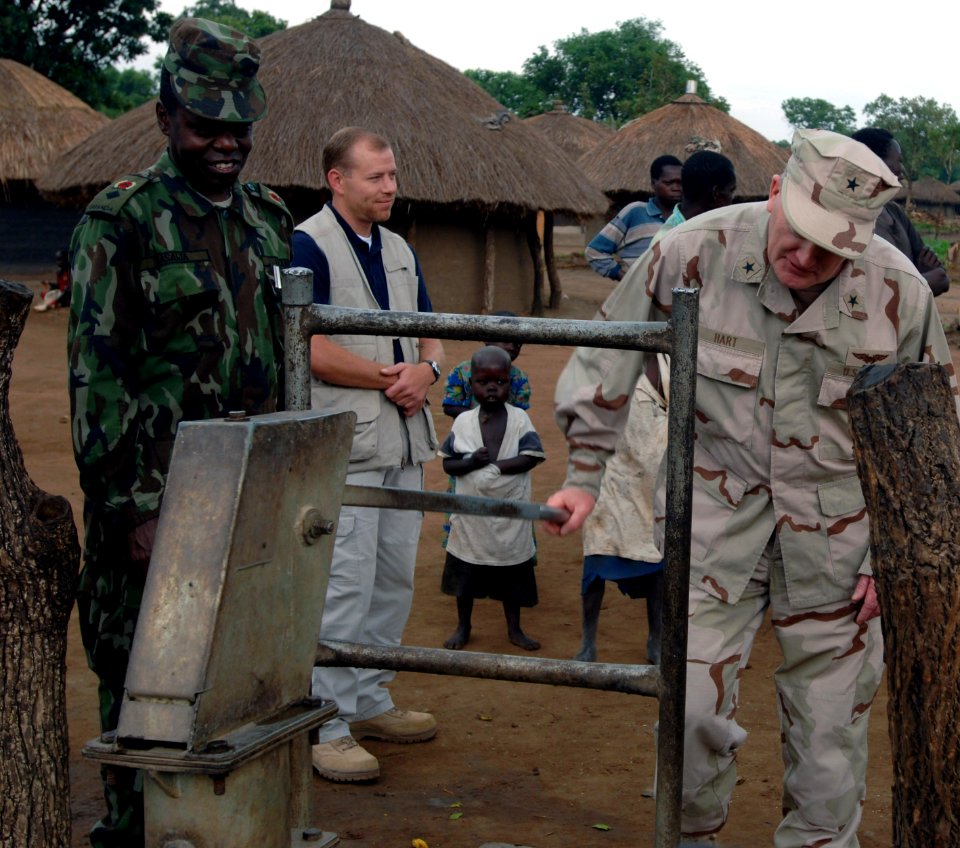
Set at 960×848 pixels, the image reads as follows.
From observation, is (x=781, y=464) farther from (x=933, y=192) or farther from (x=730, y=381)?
(x=933, y=192)

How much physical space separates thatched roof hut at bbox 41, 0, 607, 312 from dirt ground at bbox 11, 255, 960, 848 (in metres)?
9.31

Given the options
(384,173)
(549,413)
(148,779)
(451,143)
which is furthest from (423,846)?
(451,143)

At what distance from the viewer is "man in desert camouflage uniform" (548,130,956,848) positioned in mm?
2695

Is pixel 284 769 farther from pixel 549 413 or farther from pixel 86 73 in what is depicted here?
pixel 86 73

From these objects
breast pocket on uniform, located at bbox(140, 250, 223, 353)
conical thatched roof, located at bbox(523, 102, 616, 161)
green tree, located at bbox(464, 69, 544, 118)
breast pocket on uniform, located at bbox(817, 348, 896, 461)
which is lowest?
breast pocket on uniform, located at bbox(817, 348, 896, 461)

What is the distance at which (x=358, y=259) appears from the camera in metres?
3.76

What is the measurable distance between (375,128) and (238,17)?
45003 mm

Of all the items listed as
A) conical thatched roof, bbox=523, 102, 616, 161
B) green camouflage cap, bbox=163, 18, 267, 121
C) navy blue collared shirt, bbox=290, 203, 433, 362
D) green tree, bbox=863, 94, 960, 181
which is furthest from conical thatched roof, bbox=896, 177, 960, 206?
green camouflage cap, bbox=163, 18, 267, 121

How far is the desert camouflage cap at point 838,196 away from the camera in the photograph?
8.33 ft

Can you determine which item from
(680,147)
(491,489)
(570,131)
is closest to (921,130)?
(570,131)

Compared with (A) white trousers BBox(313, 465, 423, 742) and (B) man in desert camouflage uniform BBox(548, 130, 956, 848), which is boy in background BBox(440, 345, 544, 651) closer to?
(A) white trousers BBox(313, 465, 423, 742)

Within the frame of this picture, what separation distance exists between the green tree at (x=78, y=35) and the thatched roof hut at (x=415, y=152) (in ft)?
28.0

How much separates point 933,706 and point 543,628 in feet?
10.6

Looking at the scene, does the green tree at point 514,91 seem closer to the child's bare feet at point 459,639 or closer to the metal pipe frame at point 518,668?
the child's bare feet at point 459,639
